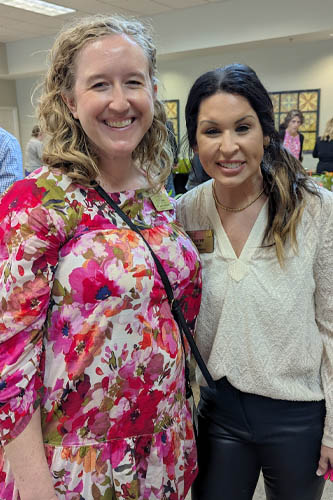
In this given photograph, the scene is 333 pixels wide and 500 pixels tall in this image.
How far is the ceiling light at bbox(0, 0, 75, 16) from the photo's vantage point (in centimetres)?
671

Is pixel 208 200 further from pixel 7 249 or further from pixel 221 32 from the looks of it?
pixel 221 32

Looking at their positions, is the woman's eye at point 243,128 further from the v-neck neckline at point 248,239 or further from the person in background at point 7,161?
the person in background at point 7,161

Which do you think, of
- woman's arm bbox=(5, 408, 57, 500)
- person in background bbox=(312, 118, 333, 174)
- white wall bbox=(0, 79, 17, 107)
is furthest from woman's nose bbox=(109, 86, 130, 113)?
white wall bbox=(0, 79, 17, 107)

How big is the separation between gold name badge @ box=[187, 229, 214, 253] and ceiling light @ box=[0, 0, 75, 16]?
263 inches

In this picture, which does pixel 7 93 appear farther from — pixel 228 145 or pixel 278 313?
pixel 278 313

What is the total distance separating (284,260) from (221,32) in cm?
675

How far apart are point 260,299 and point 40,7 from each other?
732cm

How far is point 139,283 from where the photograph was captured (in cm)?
102

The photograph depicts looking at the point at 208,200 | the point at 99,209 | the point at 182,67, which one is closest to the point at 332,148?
the point at 182,67

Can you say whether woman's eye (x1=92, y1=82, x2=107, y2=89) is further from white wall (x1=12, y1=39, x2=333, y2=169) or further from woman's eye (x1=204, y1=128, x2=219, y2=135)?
white wall (x1=12, y1=39, x2=333, y2=169)

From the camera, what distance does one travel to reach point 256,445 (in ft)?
4.09

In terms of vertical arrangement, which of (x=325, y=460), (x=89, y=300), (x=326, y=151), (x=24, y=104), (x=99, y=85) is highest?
(x=24, y=104)

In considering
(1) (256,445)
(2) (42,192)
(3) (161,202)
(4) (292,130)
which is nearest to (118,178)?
(3) (161,202)

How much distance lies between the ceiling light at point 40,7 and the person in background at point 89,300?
663 centimetres
